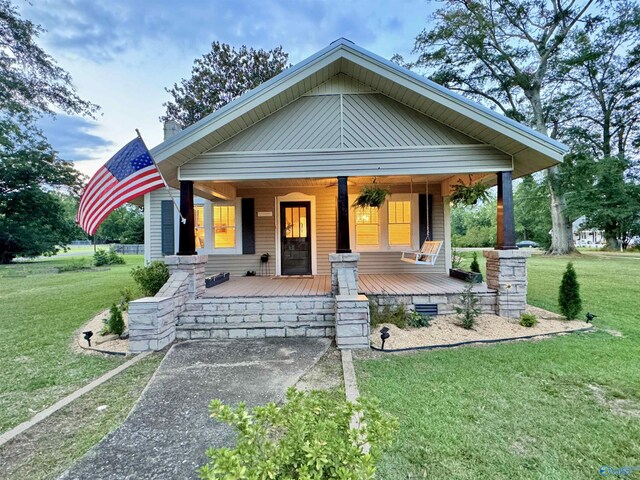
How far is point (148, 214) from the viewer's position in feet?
30.7

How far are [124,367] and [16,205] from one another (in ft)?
81.3

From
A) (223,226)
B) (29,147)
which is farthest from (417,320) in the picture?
(29,147)

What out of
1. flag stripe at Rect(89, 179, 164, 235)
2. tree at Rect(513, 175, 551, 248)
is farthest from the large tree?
tree at Rect(513, 175, 551, 248)

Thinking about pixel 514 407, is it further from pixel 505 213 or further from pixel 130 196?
pixel 130 196

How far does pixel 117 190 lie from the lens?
4824 millimetres

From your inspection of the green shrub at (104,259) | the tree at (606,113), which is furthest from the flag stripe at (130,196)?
the tree at (606,113)

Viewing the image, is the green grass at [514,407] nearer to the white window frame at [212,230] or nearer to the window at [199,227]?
the white window frame at [212,230]

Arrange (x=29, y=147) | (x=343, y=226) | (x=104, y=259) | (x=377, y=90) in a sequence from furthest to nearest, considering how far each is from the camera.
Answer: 1. (x=29, y=147)
2. (x=104, y=259)
3. (x=377, y=90)
4. (x=343, y=226)

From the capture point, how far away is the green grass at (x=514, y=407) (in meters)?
2.08

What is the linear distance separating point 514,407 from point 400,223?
5.81 metres

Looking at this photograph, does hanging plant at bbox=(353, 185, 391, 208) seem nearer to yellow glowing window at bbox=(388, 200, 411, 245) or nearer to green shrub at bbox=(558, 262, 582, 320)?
yellow glowing window at bbox=(388, 200, 411, 245)

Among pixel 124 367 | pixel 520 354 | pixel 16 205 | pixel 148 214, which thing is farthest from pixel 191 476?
pixel 16 205

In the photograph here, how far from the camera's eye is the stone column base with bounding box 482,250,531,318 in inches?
214

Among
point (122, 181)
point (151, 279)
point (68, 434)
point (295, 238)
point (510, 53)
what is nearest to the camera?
point (68, 434)
